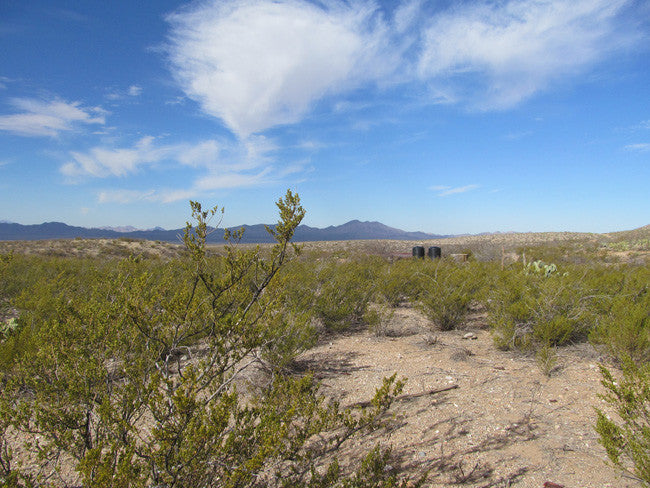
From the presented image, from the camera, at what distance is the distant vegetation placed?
2.03 metres

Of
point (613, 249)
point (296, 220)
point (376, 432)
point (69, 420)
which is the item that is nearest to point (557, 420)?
point (376, 432)

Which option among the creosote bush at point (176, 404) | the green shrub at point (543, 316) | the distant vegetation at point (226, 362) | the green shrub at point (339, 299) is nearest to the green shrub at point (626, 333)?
the distant vegetation at point (226, 362)

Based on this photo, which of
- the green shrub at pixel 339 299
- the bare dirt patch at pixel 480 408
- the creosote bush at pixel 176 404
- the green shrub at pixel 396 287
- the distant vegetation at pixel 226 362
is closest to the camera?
the creosote bush at pixel 176 404

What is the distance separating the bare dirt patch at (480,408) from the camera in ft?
10.1

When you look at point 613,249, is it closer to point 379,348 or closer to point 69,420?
point 379,348

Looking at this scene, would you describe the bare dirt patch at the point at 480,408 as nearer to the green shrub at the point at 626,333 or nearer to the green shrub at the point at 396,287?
the green shrub at the point at 626,333

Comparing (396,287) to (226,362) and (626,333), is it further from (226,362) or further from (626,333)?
(226,362)

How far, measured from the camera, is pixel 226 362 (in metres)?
2.27

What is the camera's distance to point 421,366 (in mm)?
5500

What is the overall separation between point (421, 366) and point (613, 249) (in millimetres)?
28039

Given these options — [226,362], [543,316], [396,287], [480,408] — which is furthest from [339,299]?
[226,362]

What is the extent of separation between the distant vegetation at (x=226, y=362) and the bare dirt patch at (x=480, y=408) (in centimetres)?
27

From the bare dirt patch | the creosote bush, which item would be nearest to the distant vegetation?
the creosote bush

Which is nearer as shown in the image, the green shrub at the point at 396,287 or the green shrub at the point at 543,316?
the green shrub at the point at 543,316
